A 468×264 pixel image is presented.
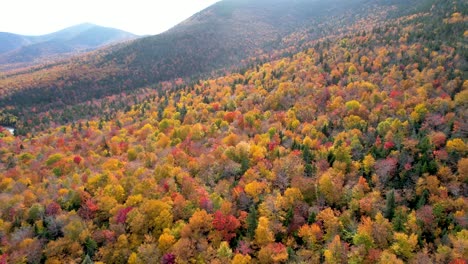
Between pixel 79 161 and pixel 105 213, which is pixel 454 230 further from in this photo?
pixel 79 161

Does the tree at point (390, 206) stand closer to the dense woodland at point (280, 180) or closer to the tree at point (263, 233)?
the dense woodland at point (280, 180)

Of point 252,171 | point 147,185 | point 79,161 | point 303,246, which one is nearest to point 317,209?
point 303,246

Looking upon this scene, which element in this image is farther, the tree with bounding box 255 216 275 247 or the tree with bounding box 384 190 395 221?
the tree with bounding box 384 190 395 221

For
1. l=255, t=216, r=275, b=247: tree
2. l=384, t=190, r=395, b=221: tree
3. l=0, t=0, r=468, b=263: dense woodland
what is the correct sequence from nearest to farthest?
l=0, t=0, r=468, b=263: dense woodland → l=255, t=216, r=275, b=247: tree → l=384, t=190, r=395, b=221: tree

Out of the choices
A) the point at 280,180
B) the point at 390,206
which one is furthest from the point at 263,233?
the point at 390,206

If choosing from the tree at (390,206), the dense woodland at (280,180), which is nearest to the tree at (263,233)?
the dense woodland at (280,180)

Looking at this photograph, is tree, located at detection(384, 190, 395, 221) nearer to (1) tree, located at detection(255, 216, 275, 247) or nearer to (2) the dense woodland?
(2) the dense woodland

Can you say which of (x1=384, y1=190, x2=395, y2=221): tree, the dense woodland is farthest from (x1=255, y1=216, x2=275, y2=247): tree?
(x1=384, y1=190, x2=395, y2=221): tree

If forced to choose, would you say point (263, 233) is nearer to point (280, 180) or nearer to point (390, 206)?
point (280, 180)
